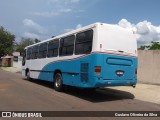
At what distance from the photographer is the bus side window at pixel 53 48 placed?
14505mm

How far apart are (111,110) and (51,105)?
228 centimetres

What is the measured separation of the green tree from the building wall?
5870 centimetres

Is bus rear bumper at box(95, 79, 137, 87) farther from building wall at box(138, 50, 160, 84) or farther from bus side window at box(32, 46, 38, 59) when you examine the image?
bus side window at box(32, 46, 38, 59)

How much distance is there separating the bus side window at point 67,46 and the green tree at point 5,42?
197ft

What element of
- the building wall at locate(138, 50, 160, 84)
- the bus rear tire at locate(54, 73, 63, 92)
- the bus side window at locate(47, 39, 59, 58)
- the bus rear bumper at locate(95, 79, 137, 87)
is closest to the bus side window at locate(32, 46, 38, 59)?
the bus side window at locate(47, 39, 59, 58)

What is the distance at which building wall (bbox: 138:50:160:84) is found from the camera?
16141mm

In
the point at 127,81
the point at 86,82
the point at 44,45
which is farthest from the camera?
the point at 44,45

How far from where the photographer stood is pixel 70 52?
12.6m

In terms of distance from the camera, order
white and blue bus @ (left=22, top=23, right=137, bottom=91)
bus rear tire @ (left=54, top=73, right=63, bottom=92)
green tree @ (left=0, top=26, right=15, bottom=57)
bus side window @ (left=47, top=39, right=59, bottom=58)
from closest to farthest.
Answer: white and blue bus @ (left=22, top=23, right=137, bottom=91) < bus rear tire @ (left=54, top=73, right=63, bottom=92) < bus side window @ (left=47, top=39, right=59, bottom=58) < green tree @ (left=0, top=26, right=15, bottom=57)

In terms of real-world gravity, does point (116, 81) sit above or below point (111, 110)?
above

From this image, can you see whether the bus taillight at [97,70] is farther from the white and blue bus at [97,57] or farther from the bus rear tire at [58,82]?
the bus rear tire at [58,82]

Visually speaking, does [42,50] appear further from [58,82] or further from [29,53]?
[58,82]

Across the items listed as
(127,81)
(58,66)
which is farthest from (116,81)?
(58,66)

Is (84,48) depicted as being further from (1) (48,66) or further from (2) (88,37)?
(1) (48,66)
